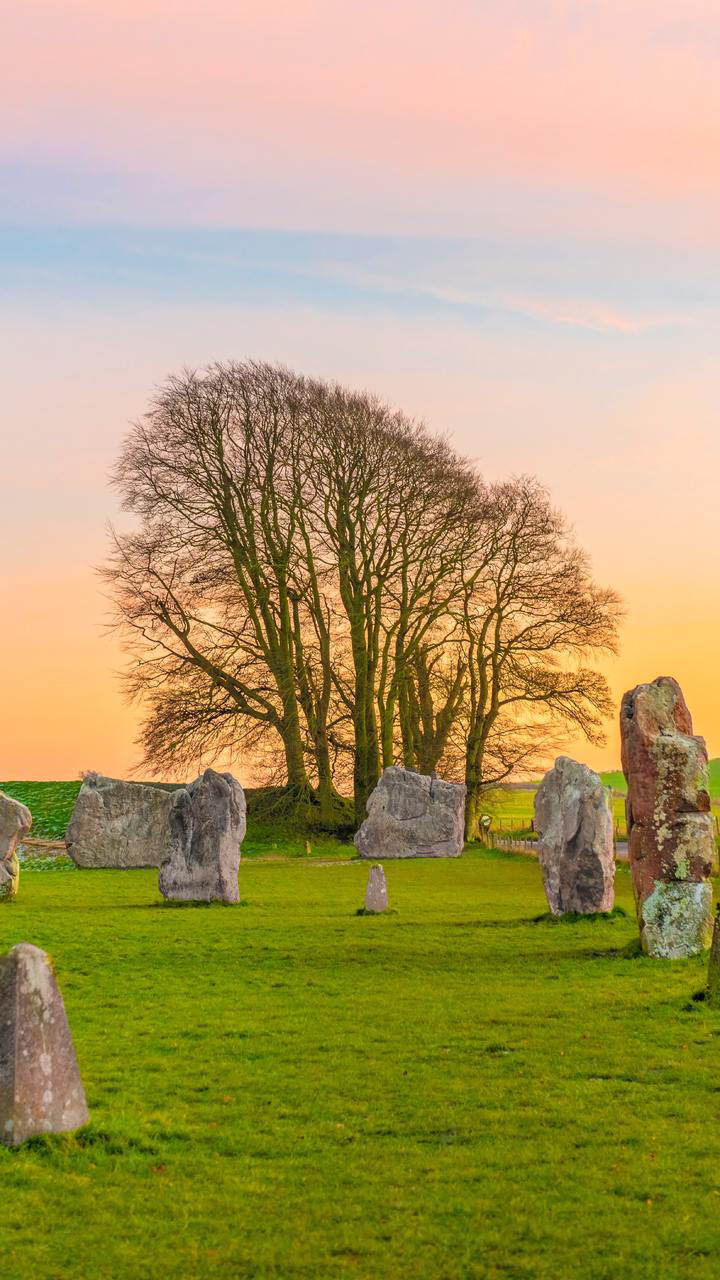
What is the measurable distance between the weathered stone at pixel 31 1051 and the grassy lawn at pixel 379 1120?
0.20 metres

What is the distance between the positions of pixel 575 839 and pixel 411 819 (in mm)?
20423

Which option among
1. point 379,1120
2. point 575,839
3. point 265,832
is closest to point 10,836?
point 575,839

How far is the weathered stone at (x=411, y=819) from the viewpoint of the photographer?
42031 mm

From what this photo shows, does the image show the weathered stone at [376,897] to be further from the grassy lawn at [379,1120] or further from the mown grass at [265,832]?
the mown grass at [265,832]

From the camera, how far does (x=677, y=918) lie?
1830 centimetres

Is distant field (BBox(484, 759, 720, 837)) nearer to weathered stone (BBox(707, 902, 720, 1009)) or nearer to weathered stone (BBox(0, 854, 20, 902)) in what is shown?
weathered stone (BBox(0, 854, 20, 902))

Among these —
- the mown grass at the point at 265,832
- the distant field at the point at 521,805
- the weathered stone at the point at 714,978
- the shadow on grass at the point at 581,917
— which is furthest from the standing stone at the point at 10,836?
the weathered stone at the point at 714,978

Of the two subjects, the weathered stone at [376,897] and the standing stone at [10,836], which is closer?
the weathered stone at [376,897]

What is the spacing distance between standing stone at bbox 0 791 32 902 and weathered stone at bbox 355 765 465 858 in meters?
15.0

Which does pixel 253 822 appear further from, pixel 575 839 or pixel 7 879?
pixel 575 839

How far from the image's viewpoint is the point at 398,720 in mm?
51062

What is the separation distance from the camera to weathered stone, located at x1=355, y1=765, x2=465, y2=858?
138 ft

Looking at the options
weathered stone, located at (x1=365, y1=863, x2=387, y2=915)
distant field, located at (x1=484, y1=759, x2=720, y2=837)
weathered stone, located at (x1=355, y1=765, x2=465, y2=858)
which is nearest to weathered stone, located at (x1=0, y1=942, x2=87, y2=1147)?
weathered stone, located at (x1=365, y1=863, x2=387, y2=915)

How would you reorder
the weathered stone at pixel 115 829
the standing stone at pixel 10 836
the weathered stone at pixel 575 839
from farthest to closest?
1. the weathered stone at pixel 115 829
2. the standing stone at pixel 10 836
3. the weathered stone at pixel 575 839
